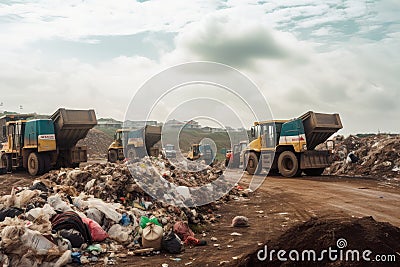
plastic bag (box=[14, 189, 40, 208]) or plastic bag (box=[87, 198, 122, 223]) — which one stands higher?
plastic bag (box=[14, 189, 40, 208])

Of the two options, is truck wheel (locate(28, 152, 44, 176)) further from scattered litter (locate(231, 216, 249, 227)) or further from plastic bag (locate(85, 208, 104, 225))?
scattered litter (locate(231, 216, 249, 227))

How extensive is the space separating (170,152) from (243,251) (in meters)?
8.97

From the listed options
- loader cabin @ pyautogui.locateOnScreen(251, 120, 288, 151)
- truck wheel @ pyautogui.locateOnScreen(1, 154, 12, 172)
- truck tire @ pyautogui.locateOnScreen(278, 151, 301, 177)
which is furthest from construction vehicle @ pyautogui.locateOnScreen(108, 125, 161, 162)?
truck tire @ pyautogui.locateOnScreen(278, 151, 301, 177)

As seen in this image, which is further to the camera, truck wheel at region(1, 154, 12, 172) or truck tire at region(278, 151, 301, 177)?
truck wheel at region(1, 154, 12, 172)

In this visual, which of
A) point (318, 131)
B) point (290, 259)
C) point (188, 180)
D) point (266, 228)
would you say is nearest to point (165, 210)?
point (266, 228)

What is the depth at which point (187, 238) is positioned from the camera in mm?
7059

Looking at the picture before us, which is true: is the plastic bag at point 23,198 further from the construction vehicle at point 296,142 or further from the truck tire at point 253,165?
the truck tire at point 253,165

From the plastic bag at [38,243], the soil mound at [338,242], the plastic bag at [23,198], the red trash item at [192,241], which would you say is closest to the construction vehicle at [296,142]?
the red trash item at [192,241]

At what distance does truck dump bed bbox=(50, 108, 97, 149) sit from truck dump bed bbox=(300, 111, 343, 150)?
30.3ft

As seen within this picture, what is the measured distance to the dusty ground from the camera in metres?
6.23

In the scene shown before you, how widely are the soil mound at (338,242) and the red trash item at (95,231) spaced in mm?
3005

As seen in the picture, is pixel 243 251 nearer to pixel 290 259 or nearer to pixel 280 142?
pixel 290 259

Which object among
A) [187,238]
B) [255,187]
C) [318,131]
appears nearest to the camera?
[187,238]

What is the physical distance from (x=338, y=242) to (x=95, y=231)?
161 inches
